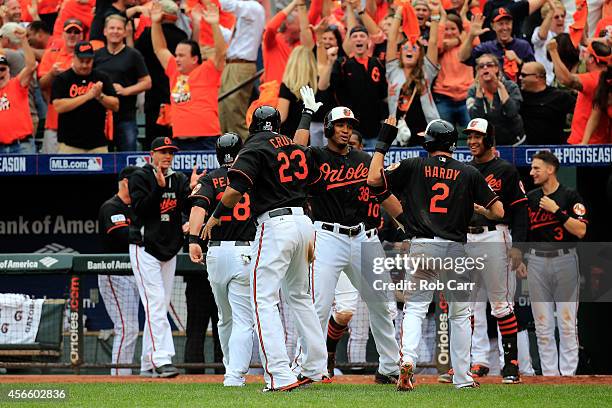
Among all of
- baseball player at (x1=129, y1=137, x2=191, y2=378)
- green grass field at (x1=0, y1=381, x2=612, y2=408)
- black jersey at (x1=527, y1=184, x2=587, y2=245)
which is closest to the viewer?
green grass field at (x1=0, y1=381, x2=612, y2=408)

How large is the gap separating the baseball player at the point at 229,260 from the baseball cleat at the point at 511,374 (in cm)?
216

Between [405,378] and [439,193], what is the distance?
4.47ft

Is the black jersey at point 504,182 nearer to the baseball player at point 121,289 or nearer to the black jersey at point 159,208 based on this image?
the black jersey at point 159,208

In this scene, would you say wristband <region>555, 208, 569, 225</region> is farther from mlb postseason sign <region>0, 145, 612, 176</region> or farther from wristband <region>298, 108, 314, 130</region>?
wristband <region>298, 108, 314, 130</region>

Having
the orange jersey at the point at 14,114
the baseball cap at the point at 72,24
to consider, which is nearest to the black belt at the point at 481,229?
the baseball cap at the point at 72,24

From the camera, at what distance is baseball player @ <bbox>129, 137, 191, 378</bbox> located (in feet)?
32.7

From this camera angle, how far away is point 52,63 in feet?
41.9

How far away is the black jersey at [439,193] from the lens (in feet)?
26.9

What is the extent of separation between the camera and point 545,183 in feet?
34.1

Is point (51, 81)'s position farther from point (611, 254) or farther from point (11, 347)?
point (611, 254)

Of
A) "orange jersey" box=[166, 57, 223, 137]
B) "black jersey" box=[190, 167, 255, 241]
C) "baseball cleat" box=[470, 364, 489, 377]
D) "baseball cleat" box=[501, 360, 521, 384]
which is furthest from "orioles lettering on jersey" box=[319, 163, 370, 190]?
"orange jersey" box=[166, 57, 223, 137]

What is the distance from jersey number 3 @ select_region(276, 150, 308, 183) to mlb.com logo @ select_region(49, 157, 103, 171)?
433 centimetres

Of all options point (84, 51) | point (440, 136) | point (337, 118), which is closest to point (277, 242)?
point (337, 118)

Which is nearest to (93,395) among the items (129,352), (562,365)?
(129,352)
